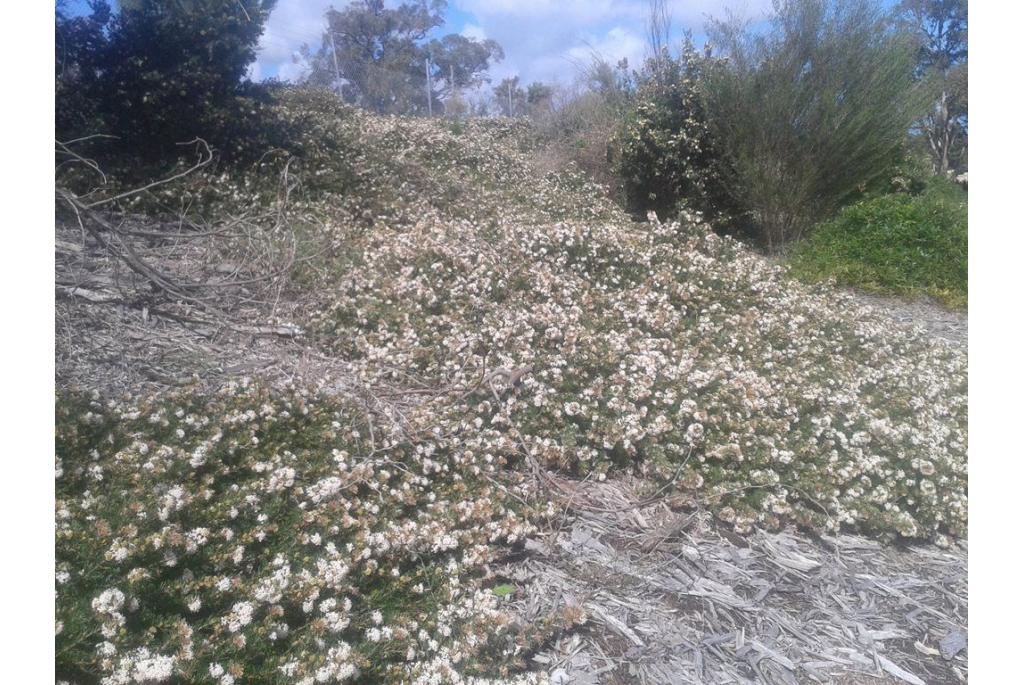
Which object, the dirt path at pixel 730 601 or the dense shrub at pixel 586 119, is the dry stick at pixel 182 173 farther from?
the dirt path at pixel 730 601

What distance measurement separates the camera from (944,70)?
12.7 feet

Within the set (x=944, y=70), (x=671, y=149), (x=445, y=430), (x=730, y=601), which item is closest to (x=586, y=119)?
(x=671, y=149)

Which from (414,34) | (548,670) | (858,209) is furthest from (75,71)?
(858,209)

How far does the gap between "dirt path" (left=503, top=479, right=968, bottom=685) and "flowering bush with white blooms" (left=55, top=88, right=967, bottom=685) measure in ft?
0.37

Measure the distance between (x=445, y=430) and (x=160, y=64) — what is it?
75.7 inches

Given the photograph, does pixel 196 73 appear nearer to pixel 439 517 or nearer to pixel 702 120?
pixel 439 517

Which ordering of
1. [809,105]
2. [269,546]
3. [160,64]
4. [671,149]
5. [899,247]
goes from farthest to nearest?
[671,149]
[809,105]
[899,247]
[160,64]
[269,546]

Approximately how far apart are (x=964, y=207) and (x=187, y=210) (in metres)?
3.80

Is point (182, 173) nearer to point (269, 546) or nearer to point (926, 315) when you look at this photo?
point (269, 546)

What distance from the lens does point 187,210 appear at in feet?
11.1

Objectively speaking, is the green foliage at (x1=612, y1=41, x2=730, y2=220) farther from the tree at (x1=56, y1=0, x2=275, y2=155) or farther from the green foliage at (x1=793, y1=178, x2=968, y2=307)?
the tree at (x1=56, y1=0, x2=275, y2=155)

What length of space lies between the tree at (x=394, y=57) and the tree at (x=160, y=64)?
271mm

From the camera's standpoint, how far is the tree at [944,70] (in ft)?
11.3

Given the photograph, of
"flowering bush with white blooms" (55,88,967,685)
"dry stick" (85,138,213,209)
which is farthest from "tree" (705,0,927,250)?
"dry stick" (85,138,213,209)
